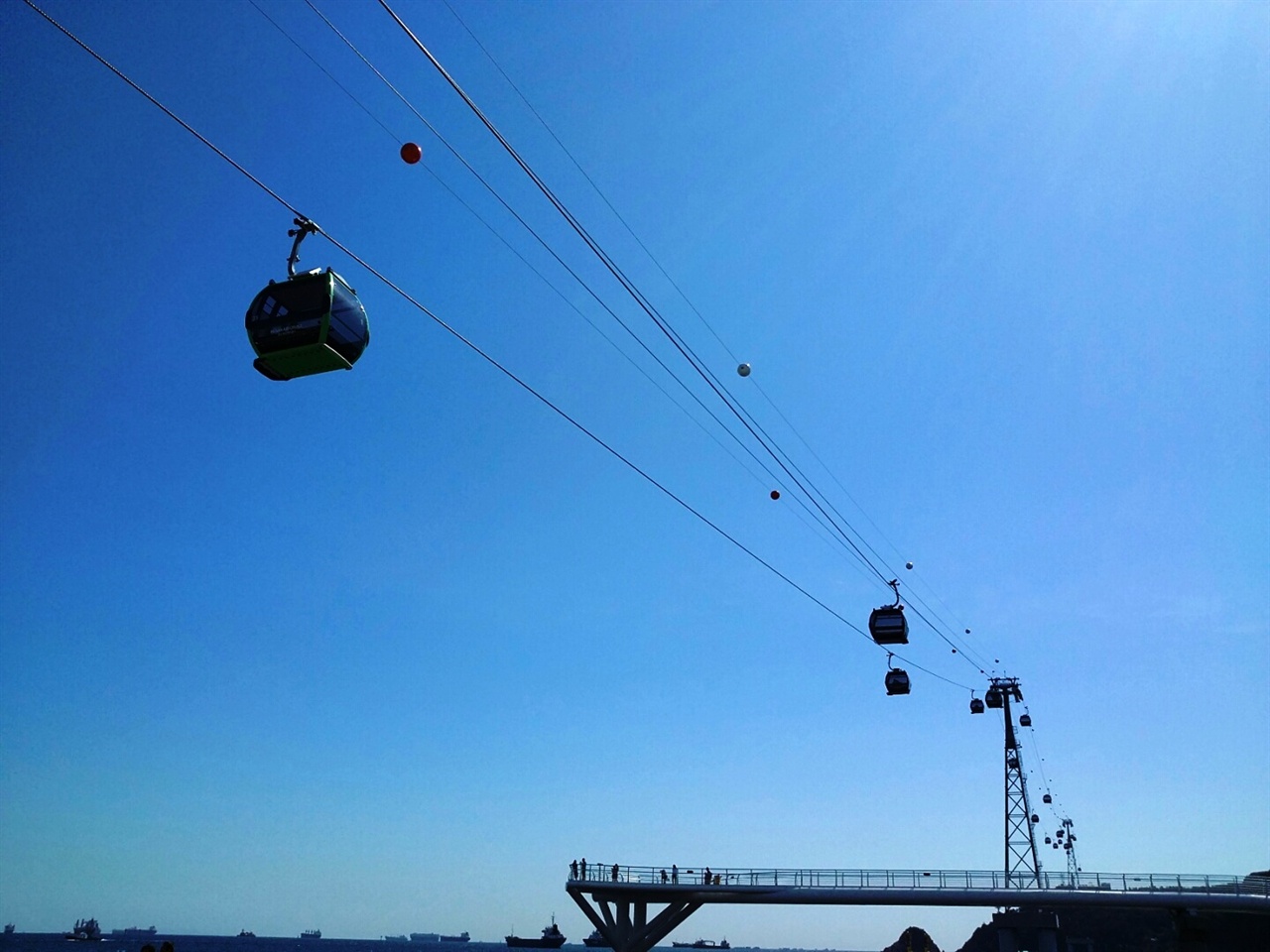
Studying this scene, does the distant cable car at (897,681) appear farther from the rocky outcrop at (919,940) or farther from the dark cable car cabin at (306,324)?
the dark cable car cabin at (306,324)

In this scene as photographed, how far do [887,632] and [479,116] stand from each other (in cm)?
2320

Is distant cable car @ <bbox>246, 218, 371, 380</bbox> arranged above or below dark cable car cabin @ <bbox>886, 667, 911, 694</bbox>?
above

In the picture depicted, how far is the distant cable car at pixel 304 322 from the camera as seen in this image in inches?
491

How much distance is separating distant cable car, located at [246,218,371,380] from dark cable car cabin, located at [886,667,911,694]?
85.1 feet

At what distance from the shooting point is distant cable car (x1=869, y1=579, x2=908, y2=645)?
29.0 metres

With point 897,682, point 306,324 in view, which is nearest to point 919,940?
A: point 897,682

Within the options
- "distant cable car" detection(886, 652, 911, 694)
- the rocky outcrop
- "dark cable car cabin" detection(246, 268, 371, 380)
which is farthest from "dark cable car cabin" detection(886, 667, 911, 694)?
"dark cable car cabin" detection(246, 268, 371, 380)

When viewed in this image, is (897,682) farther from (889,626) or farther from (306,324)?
(306,324)

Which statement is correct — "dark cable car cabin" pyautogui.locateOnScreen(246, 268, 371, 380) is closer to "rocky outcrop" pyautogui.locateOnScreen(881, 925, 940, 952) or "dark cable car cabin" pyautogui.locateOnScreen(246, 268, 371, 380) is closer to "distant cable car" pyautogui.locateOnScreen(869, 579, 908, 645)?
"distant cable car" pyautogui.locateOnScreen(869, 579, 908, 645)

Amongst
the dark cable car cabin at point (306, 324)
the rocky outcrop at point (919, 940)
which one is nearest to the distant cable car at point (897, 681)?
the rocky outcrop at point (919, 940)

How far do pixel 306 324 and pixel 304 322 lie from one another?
5 centimetres

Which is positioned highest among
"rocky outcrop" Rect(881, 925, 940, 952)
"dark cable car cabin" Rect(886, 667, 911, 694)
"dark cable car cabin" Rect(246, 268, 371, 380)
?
"dark cable car cabin" Rect(246, 268, 371, 380)

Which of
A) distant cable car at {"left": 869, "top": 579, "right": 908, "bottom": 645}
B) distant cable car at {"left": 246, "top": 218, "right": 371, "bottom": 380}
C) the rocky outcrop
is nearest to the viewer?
distant cable car at {"left": 246, "top": 218, "right": 371, "bottom": 380}

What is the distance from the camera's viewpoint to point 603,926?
134 ft
